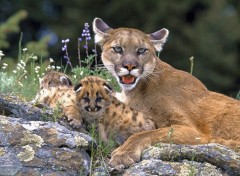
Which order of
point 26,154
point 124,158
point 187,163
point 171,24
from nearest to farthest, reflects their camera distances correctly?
1. point 26,154
2. point 187,163
3. point 124,158
4. point 171,24

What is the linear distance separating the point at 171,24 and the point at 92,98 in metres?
33.2

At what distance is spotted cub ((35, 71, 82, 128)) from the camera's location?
35.2ft

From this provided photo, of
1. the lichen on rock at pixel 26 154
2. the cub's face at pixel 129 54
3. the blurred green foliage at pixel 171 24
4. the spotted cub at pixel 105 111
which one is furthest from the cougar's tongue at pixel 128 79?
the blurred green foliage at pixel 171 24

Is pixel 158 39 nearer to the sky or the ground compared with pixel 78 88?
nearer to the sky

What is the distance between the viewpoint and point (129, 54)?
1215 centimetres

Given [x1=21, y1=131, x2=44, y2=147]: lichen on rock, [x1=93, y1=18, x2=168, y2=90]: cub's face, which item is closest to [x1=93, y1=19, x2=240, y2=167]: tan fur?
[x1=93, y1=18, x2=168, y2=90]: cub's face

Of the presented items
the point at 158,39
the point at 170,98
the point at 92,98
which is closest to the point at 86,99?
the point at 92,98

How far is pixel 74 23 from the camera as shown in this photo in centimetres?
4269

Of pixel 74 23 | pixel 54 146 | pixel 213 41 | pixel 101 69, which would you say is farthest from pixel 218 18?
pixel 54 146

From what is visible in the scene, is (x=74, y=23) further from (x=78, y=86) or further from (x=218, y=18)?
(x=78, y=86)

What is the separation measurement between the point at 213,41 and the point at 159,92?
30.1m

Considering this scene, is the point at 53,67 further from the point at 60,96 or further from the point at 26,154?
the point at 26,154

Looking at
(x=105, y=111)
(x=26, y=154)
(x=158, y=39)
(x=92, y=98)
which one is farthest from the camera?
(x=158, y=39)

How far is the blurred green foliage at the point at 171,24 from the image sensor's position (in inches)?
1596
